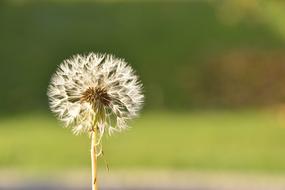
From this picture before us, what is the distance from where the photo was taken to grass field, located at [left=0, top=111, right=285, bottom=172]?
15578mm

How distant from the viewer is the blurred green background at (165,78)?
16.7 meters

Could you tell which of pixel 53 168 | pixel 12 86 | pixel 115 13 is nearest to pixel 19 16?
pixel 115 13

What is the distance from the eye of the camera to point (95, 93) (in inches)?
60.2

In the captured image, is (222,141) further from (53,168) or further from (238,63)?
(238,63)

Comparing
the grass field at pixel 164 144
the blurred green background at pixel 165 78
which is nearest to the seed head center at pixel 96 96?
the grass field at pixel 164 144

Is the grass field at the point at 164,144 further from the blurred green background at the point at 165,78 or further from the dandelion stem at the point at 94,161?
the dandelion stem at the point at 94,161

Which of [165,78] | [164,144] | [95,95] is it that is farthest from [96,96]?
[165,78]

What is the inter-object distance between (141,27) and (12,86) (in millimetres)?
6490

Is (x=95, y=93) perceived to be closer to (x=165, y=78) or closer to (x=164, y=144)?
(x=164, y=144)

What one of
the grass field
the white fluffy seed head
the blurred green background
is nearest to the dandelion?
the white fluffy seed head

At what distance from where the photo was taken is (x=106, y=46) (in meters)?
29.8

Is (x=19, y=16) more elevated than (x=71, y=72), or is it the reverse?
(x=19, y=16)

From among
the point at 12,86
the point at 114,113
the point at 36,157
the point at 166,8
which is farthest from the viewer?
the point at 166,8

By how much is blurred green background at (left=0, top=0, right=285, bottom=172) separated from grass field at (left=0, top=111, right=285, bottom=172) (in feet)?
0.08
